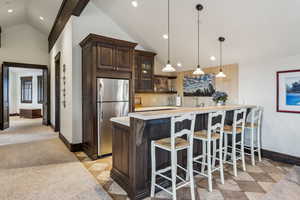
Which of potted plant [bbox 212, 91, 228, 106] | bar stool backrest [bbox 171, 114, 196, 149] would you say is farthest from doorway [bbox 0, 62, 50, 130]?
bar stool backrest [bbox 171, 114, 196, 149]

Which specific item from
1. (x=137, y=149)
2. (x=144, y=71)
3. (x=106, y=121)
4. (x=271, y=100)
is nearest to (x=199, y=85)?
(x=144, y=71)

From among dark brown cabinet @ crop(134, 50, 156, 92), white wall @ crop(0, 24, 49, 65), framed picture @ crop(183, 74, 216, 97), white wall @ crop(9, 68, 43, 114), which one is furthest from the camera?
white wall @ crop(9, 68, 43, 114)

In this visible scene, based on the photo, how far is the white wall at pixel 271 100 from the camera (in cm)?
345

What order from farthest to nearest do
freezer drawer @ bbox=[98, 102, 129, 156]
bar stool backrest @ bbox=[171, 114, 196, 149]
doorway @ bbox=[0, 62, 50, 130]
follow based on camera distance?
doorway @ bbox=[0, 62, 50, 130] < freezer drawer @ bbox=[98, 102, 129, 156] < bar stool backrest @ bbox=[171, 114, 196, 149]

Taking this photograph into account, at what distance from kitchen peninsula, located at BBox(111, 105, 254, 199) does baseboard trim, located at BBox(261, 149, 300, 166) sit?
7.54ft

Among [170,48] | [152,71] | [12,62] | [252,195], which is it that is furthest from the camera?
[12,62]

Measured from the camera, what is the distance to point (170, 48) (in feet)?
16.3

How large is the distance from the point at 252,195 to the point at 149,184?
1.41 metres

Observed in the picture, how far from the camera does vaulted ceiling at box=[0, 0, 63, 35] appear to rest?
4.97m

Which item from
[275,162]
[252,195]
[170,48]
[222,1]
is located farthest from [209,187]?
[170,48]

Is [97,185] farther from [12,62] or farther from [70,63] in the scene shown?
[12,62]

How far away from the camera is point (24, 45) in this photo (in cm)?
709

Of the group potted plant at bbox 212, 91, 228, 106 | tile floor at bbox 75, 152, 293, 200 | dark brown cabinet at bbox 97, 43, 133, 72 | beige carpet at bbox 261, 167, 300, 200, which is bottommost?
beige carpet at bbox 261, 167, 300, 200

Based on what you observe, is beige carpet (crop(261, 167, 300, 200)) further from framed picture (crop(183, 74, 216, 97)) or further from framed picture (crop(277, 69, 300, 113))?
framed picture (crop(183, 74, 216, 97))
